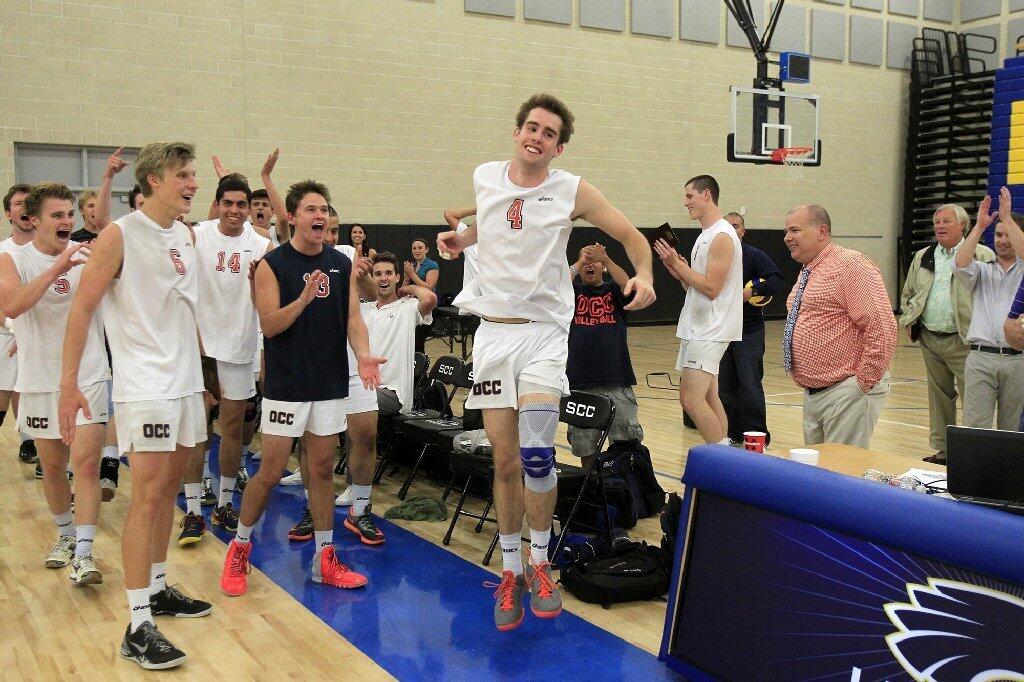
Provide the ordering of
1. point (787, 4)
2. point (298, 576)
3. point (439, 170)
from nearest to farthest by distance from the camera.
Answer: point (298, 576), point (439, 170), point (787, 4)

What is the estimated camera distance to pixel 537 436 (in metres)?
4.08

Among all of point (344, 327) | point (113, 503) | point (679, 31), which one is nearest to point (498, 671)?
point (344, 327)

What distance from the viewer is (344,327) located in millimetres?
4762

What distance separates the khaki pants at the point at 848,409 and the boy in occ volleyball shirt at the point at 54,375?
3799mm

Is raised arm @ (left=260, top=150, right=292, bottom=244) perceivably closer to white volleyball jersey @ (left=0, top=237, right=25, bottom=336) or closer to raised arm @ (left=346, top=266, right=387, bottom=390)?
white volleyball jersey @ (left=0, top=237, right=25, bottom=336)

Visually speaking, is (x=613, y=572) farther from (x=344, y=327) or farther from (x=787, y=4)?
(x=787, y=4)

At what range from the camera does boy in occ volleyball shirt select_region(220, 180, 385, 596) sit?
15.1 feet

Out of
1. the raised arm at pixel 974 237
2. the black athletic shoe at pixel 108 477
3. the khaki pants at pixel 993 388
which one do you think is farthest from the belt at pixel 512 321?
the khaki pants at pixel 993 388

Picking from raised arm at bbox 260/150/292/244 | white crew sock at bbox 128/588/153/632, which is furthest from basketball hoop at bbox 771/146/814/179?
white crew sock at bbox 128/588/153/632

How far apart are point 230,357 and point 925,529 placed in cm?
403

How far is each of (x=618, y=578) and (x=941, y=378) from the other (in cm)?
431

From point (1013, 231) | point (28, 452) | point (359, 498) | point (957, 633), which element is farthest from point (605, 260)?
point (28, 452)

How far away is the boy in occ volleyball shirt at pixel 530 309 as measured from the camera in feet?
13.5

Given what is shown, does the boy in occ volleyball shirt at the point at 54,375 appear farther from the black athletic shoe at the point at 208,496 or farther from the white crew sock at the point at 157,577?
the black athletic shoe at the point at 208,496
